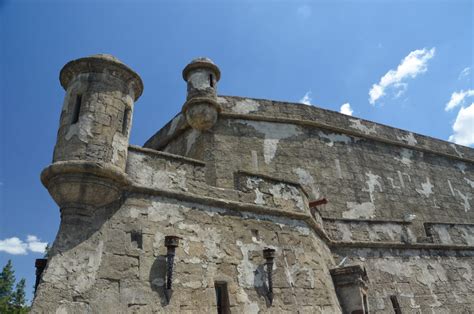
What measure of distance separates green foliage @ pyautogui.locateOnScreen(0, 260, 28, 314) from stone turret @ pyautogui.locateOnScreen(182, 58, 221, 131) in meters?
14.9

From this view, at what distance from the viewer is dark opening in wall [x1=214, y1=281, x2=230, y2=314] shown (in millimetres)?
5199

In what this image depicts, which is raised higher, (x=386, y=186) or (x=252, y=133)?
(x=252, y=133)

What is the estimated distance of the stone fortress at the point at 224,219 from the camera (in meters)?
4.77

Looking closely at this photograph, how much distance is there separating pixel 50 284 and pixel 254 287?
2866mm

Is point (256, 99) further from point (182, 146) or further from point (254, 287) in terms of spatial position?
point (254, 287)

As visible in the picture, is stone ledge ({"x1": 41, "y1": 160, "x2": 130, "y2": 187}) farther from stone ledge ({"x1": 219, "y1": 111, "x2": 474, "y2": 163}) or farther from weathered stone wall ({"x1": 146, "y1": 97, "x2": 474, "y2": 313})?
stone ledge ({"x1": 219, "y1": 111, "x2": 474, "y2": 163})

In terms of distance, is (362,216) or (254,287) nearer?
(254,287)

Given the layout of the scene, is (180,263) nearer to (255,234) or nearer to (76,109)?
(255,234)

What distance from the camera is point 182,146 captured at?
9.88 m

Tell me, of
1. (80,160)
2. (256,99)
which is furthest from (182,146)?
(80,160)

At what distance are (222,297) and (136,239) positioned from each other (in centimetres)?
154

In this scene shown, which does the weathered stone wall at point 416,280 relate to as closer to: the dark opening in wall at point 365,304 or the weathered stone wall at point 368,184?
the weathered stone wall at point 368,184

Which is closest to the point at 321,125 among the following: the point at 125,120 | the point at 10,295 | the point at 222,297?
the point at 125,120

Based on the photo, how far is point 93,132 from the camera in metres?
5.19
